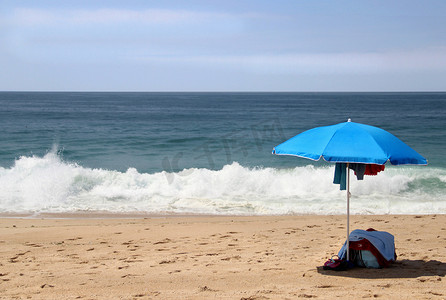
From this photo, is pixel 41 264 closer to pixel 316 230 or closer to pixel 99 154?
pixel 316 230

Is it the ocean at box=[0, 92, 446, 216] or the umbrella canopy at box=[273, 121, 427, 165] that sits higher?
the umbrella canopy at box=[273, 121, 427, 165]

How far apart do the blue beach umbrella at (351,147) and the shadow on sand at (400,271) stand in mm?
1538

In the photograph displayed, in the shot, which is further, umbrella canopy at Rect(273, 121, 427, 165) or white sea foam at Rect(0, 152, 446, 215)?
white sea foam at Rect(0, 152, 446, 215)

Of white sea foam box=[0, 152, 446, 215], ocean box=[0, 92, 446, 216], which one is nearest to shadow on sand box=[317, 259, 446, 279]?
ocean box=[0, 92, 446, 216]

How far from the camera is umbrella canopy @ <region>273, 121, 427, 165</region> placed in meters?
5.39

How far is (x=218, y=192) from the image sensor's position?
52.1 feet

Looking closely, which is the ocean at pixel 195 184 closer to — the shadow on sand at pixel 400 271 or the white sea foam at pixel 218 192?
the white sea foam at pixel 218 192

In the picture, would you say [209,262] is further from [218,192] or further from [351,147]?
[218,192]

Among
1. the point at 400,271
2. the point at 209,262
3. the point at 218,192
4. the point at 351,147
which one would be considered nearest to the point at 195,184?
the point at 218,192

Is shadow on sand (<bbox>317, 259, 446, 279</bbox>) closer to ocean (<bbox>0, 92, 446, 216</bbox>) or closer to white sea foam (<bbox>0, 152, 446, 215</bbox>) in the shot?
ocean (<bbox>0, 92, 446, 216</bbox>)

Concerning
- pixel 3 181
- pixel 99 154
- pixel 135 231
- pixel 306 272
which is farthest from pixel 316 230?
pixel 99 154

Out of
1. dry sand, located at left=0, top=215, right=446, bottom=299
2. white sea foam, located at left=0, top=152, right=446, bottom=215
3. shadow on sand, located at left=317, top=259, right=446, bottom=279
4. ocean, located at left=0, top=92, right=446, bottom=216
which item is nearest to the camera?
dry sand, located at left=0, top=215, right=446, bottom=299

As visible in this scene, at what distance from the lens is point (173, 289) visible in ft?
17.9

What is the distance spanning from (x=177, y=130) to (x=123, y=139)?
6.88m
